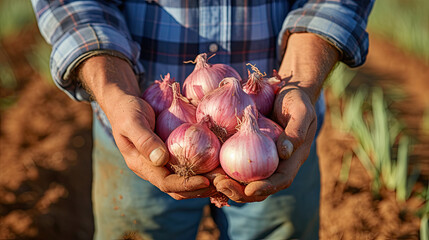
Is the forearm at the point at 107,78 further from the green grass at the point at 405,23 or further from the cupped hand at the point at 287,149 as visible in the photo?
the green grass at the point at 405,23

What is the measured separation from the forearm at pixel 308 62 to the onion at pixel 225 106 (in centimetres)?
17

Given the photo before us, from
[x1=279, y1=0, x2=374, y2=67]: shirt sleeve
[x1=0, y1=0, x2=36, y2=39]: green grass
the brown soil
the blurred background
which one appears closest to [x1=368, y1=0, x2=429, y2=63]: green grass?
the blurred background

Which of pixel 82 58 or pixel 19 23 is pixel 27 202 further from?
pixel 19 23

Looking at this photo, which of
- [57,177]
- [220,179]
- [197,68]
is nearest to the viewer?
[220,179]

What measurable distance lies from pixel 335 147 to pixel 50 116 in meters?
2.08

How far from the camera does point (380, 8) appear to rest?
3.96m

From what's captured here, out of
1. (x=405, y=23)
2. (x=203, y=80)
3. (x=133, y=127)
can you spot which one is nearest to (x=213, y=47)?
(x=203, y=80)

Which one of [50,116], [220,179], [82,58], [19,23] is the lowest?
[50,116]

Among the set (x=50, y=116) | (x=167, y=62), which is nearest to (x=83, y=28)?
(x=167, y=62)

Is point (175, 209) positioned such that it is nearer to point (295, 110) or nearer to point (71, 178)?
point (295, 110)

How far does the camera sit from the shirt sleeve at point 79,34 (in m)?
1.17

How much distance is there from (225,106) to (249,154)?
0.46ft

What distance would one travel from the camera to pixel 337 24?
125 cm

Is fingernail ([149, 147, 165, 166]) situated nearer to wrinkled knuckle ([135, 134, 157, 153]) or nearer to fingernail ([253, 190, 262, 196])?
wrinkled knuckle ([135, 134, 157, 153])
